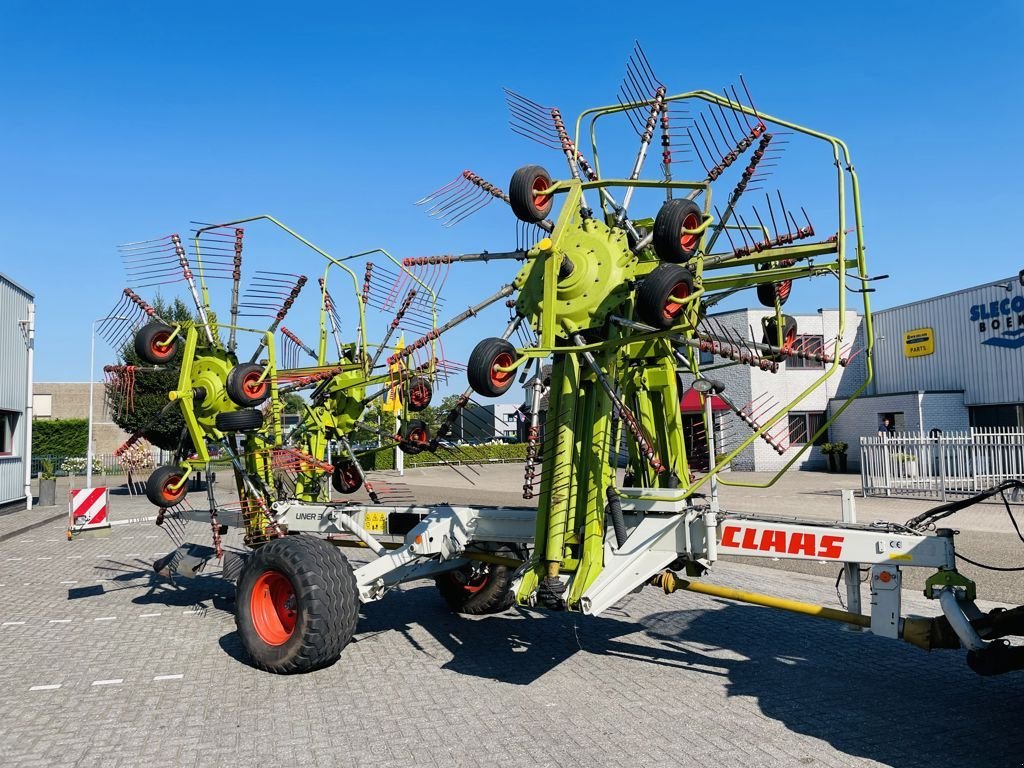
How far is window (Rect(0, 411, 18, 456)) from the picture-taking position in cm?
2141

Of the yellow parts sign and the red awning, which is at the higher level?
the yellow parts sign

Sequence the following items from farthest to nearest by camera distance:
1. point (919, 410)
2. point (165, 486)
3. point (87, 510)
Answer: point (919, 410), point (87, 510), point (165, 486)

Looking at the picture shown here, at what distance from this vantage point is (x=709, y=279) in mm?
6129

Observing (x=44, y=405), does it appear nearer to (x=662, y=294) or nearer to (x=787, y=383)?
(x=787, y=383)

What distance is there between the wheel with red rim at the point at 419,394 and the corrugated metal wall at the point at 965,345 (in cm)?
2432

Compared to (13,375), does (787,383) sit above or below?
above

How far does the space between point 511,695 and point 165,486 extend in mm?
4470

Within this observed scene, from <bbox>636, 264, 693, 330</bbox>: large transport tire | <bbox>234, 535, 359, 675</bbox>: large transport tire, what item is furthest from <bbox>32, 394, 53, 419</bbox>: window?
<bbox>636, 264, 693, 330</bbox>: large transport tire

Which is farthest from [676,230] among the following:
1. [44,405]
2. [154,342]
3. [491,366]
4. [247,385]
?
[44,405]

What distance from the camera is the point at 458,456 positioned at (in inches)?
281

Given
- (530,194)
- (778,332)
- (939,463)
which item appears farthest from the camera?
(939,463)

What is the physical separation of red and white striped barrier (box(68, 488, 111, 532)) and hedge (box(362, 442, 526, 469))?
2.99 meters

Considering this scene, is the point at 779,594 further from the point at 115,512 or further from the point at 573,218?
the point at 115,512

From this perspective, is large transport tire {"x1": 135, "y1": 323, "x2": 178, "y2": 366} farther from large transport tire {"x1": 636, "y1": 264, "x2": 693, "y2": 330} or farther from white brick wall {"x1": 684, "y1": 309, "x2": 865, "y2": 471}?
white brick wall {"x1": 684, "y1": 309, "x2": 865, "y2": 471}
